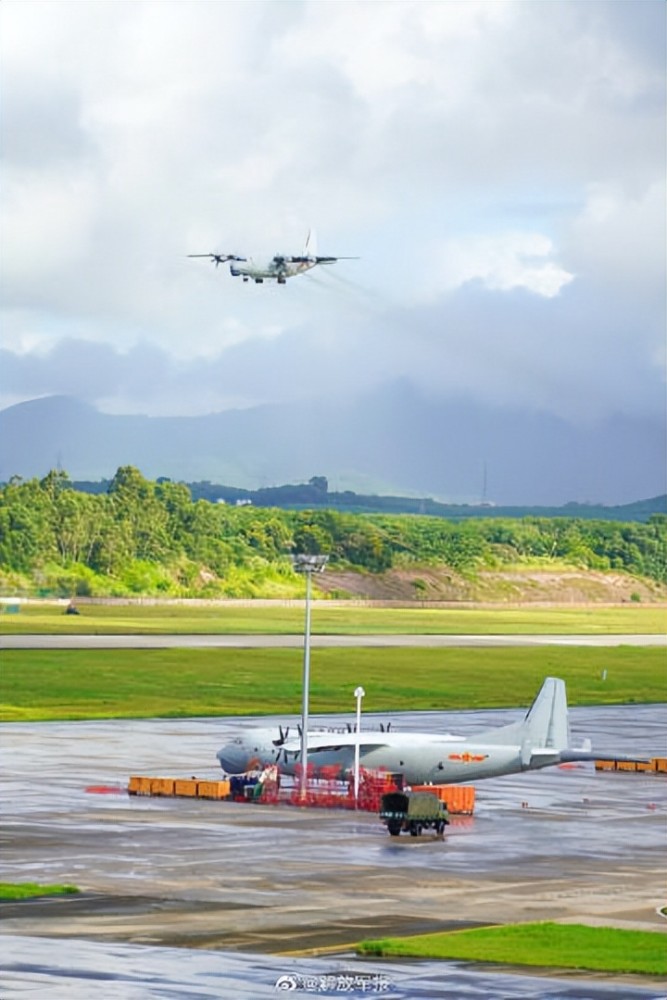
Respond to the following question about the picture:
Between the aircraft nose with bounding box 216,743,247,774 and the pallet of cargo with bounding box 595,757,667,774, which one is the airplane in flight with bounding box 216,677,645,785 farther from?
the pallet of cargo with bounding box 595,757,667,774

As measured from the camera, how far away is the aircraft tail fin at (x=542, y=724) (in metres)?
96.3

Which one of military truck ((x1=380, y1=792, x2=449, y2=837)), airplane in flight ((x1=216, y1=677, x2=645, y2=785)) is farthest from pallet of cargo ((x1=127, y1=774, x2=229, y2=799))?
military truck ((x1=380, y1=792, x2=449, y2=837))

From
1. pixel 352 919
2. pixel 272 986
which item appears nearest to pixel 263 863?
pixel 352 919

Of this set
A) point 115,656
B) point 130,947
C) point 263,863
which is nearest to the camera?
point 130,947

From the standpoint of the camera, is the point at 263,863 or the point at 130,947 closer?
the point at 130,947

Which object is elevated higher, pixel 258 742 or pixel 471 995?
pixel 258 742

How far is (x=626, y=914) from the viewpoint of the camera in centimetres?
6184

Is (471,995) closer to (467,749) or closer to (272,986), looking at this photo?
(272,986)

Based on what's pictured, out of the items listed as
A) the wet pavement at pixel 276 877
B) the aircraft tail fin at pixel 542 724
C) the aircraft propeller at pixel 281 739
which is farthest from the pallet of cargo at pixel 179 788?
the aircraft tail fin at pixel 542 724

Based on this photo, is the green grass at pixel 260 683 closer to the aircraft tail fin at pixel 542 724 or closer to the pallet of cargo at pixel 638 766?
the pallet of cargo at pixel 638 766

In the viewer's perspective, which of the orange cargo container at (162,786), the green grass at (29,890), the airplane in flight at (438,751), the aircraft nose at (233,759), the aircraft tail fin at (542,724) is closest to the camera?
the green grass at (29,890)

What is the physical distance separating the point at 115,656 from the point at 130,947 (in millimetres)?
135283

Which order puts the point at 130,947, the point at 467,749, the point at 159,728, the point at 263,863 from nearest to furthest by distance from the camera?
1. the point at 130,947
2. the point at 263,863
3. the point at 467,749
4. the point at 159,728

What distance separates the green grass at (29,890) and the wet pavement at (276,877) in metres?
0.71
